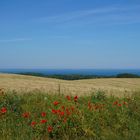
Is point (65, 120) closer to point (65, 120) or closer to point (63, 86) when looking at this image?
point (65, 120)

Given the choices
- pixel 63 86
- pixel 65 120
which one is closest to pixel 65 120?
pixel 65 120

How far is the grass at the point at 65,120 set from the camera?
24.5 ft

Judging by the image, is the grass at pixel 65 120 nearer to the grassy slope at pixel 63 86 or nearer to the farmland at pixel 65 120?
the farmland at pixel 65 120

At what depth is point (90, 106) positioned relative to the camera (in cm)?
916

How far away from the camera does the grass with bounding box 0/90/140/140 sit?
7480mm

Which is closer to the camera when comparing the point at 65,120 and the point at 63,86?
the point at 65,120

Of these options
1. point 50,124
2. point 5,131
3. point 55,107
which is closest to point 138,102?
point 55,107

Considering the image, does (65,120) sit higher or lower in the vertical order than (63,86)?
lower

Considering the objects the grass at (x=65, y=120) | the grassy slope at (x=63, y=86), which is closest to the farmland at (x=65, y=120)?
the grass at (x=65, y=120)

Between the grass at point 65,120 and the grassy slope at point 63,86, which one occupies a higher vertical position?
the grassy slope at point 63,86

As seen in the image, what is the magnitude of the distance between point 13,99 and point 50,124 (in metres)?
2.06

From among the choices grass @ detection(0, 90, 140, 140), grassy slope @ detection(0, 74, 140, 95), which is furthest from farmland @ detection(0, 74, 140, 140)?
grassy slope @ detection(0, 74, 140, 95)

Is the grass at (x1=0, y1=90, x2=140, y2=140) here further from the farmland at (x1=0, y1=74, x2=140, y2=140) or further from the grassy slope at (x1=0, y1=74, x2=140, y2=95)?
the grassy slope at (x1=0, y1=74, x2=140, y2=95)

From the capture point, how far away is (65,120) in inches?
306
